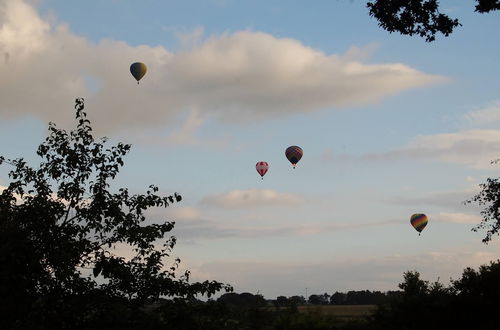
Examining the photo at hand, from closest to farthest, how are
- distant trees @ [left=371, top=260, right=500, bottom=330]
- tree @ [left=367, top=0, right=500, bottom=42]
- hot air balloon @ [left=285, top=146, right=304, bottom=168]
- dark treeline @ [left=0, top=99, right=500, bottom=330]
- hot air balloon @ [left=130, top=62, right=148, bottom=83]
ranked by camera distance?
dark treeline @ [left=0, top=99, right=500, bottom=330]
tree @ [left=367, top=0, right=500, bottom=42]
distant trees @ [left=371, top=260, right=500, bottom=330]
hot air balloon @ [left=130, top=62, right=148, bottom=83]
hot air balloon @ [left=285, top=146, right=304, bottom=168]

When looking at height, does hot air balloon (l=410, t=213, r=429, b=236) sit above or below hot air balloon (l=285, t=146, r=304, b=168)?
below

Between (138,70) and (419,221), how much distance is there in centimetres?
4322

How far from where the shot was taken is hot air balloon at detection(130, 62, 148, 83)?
61.0 metres

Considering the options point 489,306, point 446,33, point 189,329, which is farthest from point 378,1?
point 489,306

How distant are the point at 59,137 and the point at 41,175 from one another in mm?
942

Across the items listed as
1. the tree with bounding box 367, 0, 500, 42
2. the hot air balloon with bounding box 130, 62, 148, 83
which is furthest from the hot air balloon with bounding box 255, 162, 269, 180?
the tree with bounding box 367, 0, 500, 42

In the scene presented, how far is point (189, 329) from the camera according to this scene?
13172 millimetres

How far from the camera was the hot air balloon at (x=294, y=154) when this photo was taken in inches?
3287

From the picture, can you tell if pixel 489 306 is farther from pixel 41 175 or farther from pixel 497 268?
pixel 41 175

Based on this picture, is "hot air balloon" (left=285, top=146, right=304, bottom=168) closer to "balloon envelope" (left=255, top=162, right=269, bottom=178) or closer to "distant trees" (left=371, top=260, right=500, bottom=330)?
"balloon envelope" (left=255, top=162, right=269, bottom=178)

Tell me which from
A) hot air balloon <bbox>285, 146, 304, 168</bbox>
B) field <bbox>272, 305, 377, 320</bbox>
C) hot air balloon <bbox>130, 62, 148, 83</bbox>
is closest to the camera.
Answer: field <bbox>272, 305, 377, 320</bbox>

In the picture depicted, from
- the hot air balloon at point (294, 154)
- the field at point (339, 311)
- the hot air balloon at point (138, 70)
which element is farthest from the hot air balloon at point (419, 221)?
the hot air balloon at point (138, 70)

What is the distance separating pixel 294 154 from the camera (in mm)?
84062

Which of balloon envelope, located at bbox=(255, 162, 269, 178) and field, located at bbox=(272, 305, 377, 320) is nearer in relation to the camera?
field, located at bbox=(272, 305, 377, 320)
